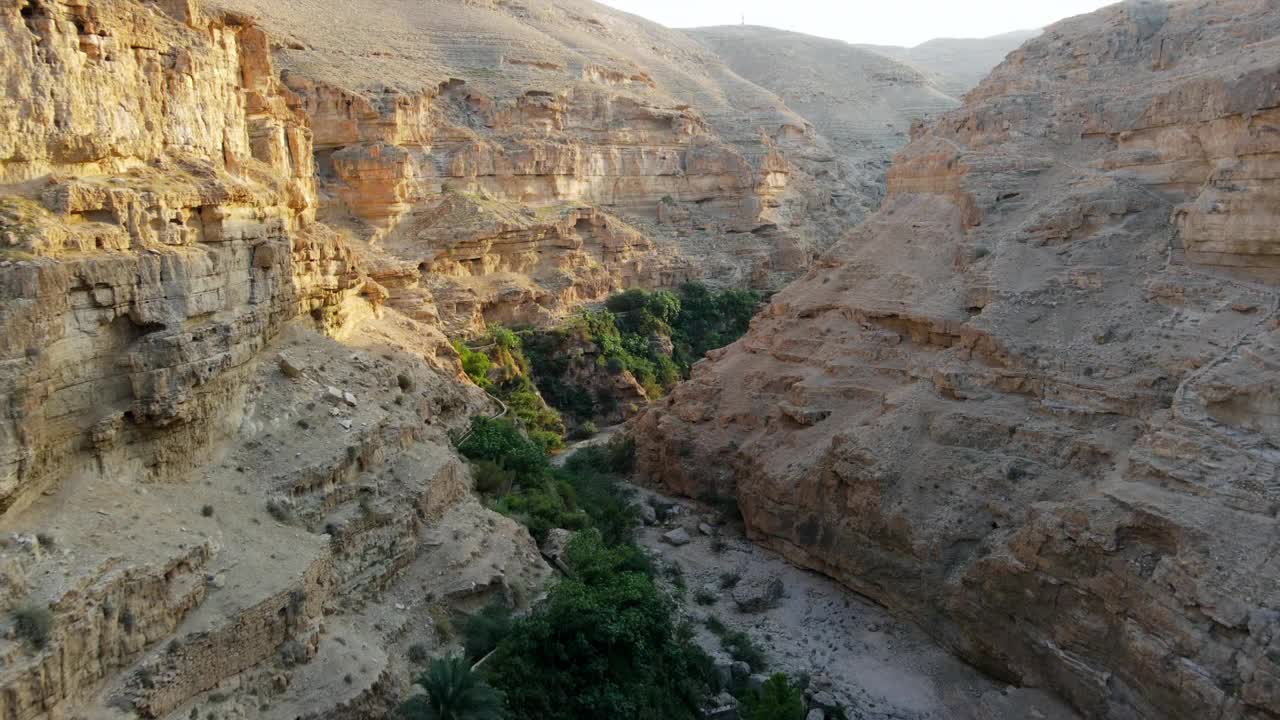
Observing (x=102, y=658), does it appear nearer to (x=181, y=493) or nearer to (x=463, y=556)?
(x=181, y=493)

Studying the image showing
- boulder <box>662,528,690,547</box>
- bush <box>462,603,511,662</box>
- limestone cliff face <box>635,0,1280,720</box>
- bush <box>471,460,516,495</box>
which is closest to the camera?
limestone cliff face <box>635,0,1280,720</box>

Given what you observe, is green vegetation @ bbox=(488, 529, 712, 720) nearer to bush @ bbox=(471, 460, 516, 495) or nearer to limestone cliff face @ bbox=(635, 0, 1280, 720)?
bush @ bbox=(471, 460, 516, 495)

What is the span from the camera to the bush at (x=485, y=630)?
1769 cm

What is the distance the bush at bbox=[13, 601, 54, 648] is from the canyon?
0.04 meters

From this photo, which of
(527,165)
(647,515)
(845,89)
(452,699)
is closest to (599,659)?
(452,699)

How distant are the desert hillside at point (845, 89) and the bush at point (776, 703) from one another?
216 feet

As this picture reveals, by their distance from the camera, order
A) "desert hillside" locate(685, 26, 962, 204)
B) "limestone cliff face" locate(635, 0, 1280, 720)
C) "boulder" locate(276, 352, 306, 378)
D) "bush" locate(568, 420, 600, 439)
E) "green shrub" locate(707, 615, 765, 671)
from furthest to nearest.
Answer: "desert hillside" locate(685, 26, 962, 204) < "bush" locate(568, 420, 600, 439) < "green shrub" locate(707, 615, 765, 671) < "boulder" locate(276, 352, 306, 378) < "limestone cliff face" locate(635, 0, 1280, 720)

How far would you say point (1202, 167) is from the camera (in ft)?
73.8

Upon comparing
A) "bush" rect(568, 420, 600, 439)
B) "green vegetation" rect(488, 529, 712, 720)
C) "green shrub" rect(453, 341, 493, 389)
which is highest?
"green vegetation" rect(488, 529, 712, 720)

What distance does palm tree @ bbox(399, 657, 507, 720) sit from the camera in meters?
14.7

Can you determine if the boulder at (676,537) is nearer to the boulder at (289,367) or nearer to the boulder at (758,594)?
the boulder at (758,594)

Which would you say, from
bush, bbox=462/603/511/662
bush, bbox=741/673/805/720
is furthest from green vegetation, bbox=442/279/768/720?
bush, bbox=741/673/805/720

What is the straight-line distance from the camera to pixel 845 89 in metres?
102

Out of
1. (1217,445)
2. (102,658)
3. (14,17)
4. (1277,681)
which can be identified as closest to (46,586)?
(102,658)
